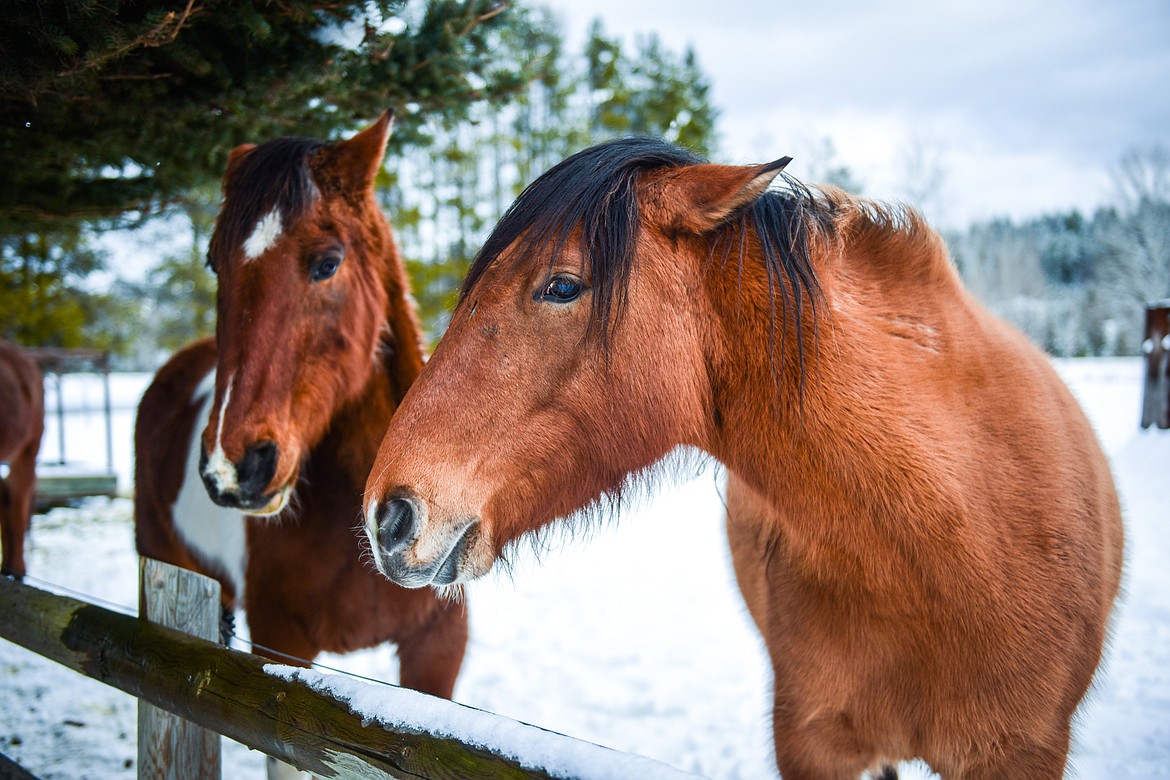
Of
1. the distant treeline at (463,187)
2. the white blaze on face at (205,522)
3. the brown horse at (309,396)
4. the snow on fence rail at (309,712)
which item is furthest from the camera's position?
the distant treeline at (463,187)

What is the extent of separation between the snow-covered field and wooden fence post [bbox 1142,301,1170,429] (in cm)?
168

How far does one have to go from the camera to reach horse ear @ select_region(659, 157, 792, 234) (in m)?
1.42

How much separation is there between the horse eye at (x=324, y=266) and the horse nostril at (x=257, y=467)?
2.26 ft

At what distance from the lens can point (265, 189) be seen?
7.94ft

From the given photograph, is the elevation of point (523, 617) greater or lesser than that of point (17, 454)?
lesser

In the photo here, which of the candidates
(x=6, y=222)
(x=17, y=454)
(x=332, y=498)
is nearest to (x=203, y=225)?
(x=17, y=454)

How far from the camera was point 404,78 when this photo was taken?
134 inches

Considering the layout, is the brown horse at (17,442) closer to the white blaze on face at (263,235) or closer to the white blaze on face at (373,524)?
the white blaze on face at (263,235)

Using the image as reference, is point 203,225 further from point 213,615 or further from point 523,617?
point 213,615

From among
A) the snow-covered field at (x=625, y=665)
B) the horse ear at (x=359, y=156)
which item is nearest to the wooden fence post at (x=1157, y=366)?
the snow-covered field at (x=625, y=665)

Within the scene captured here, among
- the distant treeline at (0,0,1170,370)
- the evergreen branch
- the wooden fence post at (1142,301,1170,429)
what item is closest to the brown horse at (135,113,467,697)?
the evergreen branch

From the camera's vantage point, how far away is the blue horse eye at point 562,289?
4.87 ft

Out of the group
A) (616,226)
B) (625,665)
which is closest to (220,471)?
(616,226)

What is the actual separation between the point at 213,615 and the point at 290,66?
243cm
